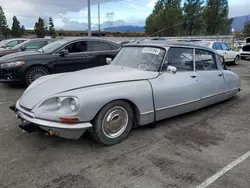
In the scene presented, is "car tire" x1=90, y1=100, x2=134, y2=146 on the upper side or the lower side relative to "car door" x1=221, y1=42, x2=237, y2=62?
lower

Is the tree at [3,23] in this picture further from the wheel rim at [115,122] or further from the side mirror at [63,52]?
the wheel rim at [115,122]

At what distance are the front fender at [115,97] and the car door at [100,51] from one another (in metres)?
4.52

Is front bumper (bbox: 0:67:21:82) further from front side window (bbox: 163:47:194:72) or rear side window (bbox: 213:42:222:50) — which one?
rear side window (bbox: 213:42:222:50)

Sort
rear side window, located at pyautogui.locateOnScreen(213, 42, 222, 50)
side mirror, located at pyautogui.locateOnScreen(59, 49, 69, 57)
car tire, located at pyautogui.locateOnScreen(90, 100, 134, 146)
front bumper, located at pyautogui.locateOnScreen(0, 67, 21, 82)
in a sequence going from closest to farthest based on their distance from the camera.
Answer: car tire, located at pyautogui.locateOnScreen(90, 100, 134, 146) < front bumper, located at pyautogui.locateOnScreen(0, 67, 21, 82) < side mirror, located at pyautogui.locateOnScreen(59, 49, 69, 57) < rear side window, located at pyautogui.locateOnScreen(213, 42, 222, 50)

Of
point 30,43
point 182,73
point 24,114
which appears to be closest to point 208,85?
point 182,73

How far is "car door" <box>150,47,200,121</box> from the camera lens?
4027mm

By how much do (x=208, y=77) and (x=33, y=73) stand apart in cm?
507

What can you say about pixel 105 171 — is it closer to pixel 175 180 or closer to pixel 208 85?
pixel 175 180

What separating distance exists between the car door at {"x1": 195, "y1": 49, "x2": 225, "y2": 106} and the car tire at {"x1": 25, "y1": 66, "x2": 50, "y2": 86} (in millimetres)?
4613

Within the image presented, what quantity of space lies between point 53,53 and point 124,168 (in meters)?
5.39

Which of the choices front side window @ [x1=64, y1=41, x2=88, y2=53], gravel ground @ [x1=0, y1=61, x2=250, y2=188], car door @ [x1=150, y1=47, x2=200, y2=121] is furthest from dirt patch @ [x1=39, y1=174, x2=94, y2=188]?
front side window @ [x1=64, y1=41, x2=88, y2=53]

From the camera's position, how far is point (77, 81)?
3584 millimetres

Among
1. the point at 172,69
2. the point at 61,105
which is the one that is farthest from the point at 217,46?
the point at 61,105

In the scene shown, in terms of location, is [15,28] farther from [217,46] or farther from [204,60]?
[204,60]
